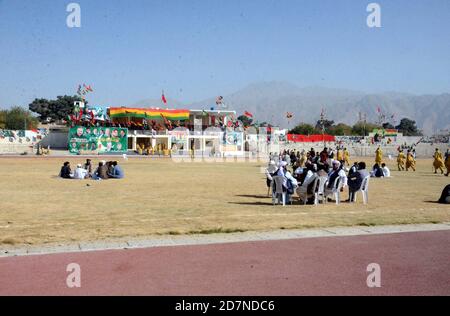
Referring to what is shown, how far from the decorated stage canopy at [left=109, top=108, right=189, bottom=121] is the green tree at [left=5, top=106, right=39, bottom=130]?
1276 inches

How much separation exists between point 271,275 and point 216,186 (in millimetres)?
12787

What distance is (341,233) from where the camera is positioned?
371 inches

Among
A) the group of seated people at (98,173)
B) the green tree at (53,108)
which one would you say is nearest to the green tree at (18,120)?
the green tree at (53,108)

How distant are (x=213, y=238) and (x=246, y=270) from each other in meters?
2.17

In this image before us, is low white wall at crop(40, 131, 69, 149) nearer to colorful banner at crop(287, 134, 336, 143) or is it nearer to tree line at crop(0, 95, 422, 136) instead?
tree line at crop(0, 95, 422, 136)

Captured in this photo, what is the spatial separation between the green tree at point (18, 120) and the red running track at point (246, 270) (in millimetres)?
91269

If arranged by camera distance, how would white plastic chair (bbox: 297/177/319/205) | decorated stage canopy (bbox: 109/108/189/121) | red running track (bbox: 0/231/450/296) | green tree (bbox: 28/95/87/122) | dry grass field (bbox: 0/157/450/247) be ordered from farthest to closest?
1. green tree (bbox: 28/95/87/122)
2. decorated stage canopy (bbox: 109/108/189/121)
3. white plastic chair (bbox: 297/177/319/205)
4. dry grass field (bbox: 0/157/450/247)
5. red running track (bbox: 0/231/450/296)

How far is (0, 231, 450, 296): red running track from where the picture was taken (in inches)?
229

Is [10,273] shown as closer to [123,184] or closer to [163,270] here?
[163,270]

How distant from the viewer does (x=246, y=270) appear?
6672 millimetres

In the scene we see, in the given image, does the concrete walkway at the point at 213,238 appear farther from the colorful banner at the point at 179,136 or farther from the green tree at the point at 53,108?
the green tree at the point at 53,108

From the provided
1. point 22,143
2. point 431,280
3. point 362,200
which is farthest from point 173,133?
point 431,280

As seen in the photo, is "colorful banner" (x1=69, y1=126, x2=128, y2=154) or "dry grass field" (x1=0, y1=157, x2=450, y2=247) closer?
"dry grass field" (x1=0, y1=157, x2=450, y2=247)

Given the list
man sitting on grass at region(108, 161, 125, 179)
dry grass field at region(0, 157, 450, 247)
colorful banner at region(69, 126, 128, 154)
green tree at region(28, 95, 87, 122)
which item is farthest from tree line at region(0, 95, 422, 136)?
dry grass field at region(0, 157, 450, 247)
